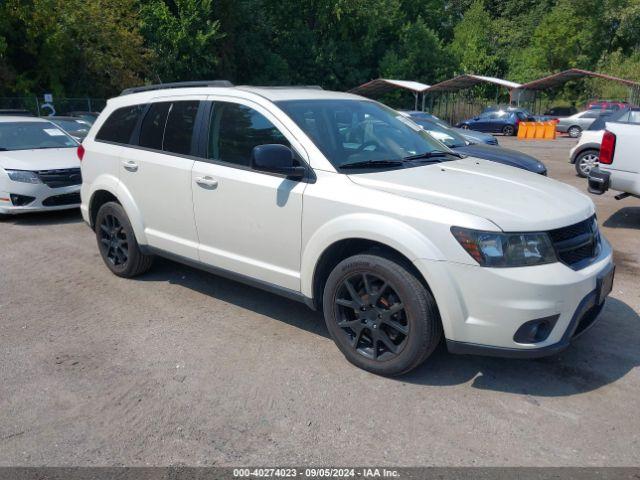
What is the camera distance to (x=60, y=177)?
8234mm

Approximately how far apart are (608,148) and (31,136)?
347 inches

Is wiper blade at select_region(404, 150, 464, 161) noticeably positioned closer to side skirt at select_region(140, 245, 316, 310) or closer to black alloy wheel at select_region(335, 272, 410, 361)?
black alloy wheel at select_region(335, 272, 410, 361)

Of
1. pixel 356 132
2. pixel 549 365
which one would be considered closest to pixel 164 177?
pixel 356 132

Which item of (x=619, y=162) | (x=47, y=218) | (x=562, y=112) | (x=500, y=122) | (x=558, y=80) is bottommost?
(x=500, y=122)

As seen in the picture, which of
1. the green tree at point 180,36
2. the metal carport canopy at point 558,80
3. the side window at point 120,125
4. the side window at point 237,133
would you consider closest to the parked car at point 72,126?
the side window at point 120,125

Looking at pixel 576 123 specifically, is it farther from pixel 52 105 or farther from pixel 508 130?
pixel 52 105

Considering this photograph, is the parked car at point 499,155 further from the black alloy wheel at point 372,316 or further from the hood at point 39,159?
the hood at point 39,159

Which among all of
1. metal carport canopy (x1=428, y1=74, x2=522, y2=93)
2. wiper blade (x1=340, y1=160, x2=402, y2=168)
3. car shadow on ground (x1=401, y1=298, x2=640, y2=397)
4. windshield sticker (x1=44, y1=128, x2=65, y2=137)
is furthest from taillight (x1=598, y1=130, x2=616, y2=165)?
metal carport canopy (x1=428, y1=74, x2=522, y2=93)

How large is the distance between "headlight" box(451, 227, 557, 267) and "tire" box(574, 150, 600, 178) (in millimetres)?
10387

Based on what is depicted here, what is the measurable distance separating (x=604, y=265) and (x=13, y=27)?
99.4 ft

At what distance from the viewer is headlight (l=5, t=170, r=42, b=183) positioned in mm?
8031

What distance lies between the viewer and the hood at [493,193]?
3318 millimetres

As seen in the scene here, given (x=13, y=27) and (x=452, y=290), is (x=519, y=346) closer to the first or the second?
(x=452, y=290)

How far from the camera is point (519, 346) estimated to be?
3271 mm
